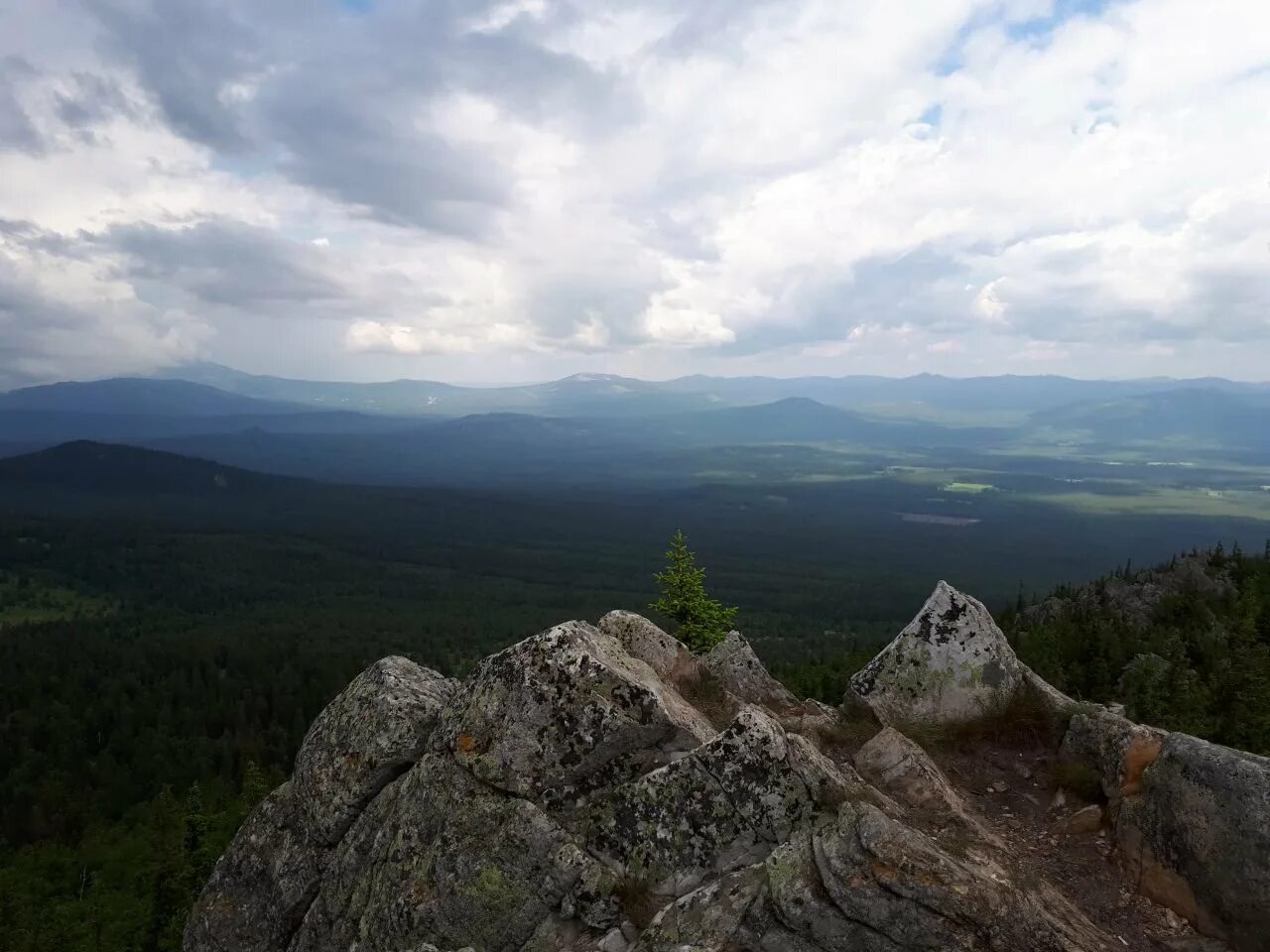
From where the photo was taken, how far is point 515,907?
1407 cm

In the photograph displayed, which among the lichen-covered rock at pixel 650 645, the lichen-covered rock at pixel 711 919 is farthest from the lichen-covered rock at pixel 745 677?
the lichen-covered rock at pixel 711 919

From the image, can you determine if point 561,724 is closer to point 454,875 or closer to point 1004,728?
point 454,875

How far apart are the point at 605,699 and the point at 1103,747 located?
1165cm

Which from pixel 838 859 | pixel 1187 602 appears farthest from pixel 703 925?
pixel 1187 602

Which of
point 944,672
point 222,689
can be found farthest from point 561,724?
point 222,689

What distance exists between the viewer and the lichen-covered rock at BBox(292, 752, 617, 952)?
14023mm

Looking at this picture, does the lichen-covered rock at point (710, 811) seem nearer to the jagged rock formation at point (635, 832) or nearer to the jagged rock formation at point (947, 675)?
the jagged rock formation at point (635, 832)

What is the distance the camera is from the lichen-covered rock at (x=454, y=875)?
14.0 meters

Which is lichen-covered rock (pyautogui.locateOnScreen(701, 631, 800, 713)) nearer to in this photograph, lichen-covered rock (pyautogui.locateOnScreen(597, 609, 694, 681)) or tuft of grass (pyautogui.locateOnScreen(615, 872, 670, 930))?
lichen-covered rock (pyautogui.locateOnScreen(597, 609, 694, 681))

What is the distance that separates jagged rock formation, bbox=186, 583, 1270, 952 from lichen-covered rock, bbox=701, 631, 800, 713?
9.83ft

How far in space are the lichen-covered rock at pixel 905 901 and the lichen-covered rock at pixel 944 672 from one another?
7.79 meters

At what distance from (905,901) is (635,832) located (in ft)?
17.3

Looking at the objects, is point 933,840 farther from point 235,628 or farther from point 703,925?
point 235,628

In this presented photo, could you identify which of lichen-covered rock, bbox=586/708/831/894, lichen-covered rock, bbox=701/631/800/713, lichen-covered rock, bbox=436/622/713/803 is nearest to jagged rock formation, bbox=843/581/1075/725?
lichen-covered rock, bbox=701/631/800/713
